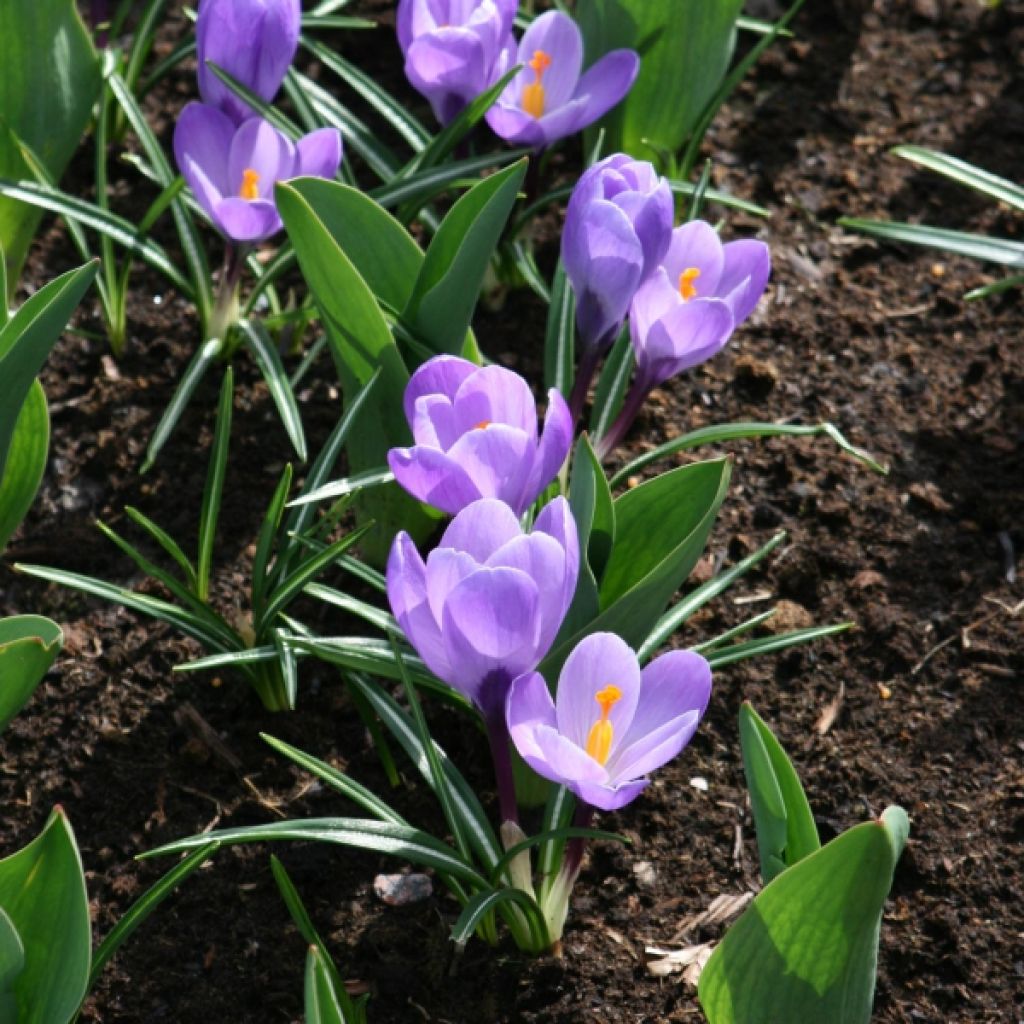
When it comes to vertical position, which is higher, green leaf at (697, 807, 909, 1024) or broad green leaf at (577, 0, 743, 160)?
broad green leaf at (577, 0, 743, 160)

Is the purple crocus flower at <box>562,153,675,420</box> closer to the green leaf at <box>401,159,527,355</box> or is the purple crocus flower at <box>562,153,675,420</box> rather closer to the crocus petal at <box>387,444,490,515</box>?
the green leaf at <box>401,159,527,355</box>

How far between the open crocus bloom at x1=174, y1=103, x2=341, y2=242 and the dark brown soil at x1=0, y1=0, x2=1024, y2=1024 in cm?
37

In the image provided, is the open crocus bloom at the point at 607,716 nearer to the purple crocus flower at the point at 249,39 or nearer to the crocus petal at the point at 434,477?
the crocus petal at the point at 434,477

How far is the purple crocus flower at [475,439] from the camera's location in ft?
4.58

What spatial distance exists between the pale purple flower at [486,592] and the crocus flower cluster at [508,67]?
83cm

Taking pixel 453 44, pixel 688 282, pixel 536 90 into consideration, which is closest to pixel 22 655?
pixel 688 282

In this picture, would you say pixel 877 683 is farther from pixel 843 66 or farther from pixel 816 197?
pixel 843 66

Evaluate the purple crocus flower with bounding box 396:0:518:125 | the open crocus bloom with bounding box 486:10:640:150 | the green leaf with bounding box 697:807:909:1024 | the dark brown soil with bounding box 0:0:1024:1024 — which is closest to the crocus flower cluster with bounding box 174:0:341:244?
the purple crocus flower with bounding box 396:0:518:125

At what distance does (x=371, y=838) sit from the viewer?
1.43 metres

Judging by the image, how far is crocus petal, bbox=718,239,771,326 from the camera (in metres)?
1.72

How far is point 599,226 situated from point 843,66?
139 centimetres

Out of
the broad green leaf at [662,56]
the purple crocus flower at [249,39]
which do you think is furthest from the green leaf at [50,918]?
the broad green leaf at [662,56]

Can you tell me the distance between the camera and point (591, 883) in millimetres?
1676

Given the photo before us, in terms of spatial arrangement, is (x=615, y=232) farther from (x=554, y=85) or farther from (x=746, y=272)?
(x=554, y=85)
